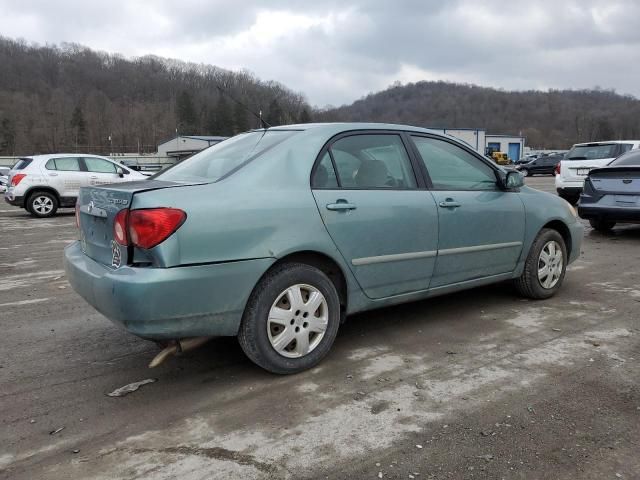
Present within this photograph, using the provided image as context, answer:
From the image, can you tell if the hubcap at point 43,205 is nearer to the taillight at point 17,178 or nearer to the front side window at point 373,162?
the taillight at point 17,178

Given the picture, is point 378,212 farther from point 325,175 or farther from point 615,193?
point 615,193

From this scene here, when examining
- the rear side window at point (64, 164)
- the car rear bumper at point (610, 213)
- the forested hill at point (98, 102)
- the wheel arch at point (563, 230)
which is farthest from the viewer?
the forested hill at point (98, 102)

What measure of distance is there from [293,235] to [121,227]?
971mm

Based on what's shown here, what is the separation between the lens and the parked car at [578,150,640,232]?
8.30 metres

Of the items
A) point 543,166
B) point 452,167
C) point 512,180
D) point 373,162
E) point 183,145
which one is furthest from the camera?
point 183,145

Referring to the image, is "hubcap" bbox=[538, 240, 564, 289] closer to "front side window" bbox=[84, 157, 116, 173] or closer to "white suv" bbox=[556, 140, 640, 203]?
"white suv" bbox=[556, 140, 640, 203]

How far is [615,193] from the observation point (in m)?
8.58

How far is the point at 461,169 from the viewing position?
14.6ft

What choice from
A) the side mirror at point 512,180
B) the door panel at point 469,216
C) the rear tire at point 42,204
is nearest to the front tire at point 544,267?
the door panel at point 469,216

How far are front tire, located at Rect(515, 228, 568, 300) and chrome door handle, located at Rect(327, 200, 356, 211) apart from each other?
2.13 metres

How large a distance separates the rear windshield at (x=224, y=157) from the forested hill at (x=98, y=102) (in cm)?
10302

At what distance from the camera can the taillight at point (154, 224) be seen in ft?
9.53

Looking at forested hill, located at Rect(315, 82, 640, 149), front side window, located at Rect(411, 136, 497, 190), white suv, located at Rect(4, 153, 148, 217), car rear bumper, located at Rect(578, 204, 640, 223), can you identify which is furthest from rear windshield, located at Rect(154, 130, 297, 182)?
forested hill, located at Rect(315, 82, 640, 149)

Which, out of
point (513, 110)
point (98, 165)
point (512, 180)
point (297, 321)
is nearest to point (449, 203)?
point (512, 180)
